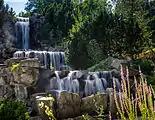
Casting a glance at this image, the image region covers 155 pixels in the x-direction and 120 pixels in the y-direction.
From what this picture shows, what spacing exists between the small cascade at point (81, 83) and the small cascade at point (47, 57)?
762 cm

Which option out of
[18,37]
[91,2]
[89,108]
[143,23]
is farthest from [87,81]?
[91,2]

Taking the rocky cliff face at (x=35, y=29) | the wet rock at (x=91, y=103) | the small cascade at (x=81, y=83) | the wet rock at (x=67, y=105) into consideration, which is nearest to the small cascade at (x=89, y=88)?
the small cascade at (x=81, y=83)

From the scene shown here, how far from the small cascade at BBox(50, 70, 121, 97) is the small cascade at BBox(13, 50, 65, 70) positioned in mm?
7620

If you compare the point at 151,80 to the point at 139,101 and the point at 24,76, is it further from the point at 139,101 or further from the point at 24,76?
the point at 139,101

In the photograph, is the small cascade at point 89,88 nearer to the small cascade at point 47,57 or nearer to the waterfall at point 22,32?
the small cascade at point 47,57

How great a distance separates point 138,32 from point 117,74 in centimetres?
516

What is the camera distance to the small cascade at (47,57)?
20.4 meters

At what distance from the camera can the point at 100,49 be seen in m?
17.9

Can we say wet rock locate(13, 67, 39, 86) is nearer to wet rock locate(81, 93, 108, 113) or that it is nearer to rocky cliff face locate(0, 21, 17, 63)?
wet rock locate(81, 93, 108, 113)

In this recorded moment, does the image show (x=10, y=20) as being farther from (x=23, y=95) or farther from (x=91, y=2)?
(x=23, y=95)

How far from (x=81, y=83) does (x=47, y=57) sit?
835 centimetres

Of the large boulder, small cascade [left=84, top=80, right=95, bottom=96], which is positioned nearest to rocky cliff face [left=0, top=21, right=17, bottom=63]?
the large boulder

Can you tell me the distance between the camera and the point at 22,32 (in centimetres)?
2761

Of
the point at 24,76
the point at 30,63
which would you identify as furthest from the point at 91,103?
the point at 30,63
